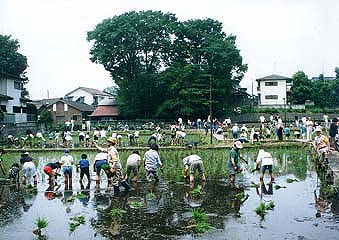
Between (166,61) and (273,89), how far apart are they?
19.8 metres

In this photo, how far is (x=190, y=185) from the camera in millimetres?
15781

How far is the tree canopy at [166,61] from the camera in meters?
55.3

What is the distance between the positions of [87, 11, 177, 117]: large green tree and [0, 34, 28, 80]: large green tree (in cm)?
1153

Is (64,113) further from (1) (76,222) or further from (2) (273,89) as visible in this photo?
(1) (76,222)

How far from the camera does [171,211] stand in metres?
11.5

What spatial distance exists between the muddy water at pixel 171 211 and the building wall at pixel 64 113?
4956 centimetres

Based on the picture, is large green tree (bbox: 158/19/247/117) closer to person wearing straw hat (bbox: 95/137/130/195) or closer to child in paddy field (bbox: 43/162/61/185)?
child in paddy field (bbox: 43/162/61/185)

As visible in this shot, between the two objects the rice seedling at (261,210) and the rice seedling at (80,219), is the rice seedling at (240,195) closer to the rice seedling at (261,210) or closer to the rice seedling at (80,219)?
the rice seedling at (261,210)

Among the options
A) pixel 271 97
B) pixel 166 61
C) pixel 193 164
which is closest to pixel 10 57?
pixel 166 61

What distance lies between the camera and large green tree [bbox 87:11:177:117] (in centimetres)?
5725

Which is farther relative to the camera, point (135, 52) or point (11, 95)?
point (135, 52)

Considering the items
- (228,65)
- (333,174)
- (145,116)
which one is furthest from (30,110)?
(333,174)

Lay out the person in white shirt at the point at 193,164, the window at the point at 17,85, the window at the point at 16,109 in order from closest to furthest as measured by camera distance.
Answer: the person in white shirt at the point at 193,164 < the window at the point at 16,109 < the window at the point at 17,85

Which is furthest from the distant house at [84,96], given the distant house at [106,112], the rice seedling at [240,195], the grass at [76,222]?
the grass at [76,222]
